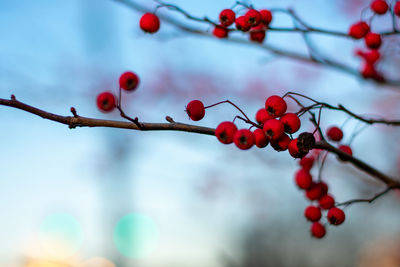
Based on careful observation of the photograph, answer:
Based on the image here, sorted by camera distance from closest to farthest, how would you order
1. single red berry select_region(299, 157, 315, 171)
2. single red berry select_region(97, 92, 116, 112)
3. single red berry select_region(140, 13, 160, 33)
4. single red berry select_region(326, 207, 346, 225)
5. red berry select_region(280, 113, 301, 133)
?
single red berry select_region(97, 92, 116, 112), red berry select_region(280, 113, 301, 133), single red berry select_region(326, 207, 346, 225), single red berry select_region(299, 157, 315, 171), single red berry select_region(140, 13, 160, 33)

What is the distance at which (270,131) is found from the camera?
1306 millimetres

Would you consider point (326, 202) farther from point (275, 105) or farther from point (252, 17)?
point (252, 17)

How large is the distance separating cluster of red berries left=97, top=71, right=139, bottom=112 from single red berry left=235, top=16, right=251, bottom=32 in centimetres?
98

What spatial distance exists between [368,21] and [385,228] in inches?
468

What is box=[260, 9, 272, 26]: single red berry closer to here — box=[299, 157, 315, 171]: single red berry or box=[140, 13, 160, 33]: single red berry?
box=[140, 13, 160, 33]: single red berry

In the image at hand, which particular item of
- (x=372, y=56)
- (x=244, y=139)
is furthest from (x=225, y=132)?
(x=372, y=56)

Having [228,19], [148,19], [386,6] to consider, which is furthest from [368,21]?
[148,19]

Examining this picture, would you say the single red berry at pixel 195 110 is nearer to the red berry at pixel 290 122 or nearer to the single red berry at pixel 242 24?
the red berry at pixel 290 122

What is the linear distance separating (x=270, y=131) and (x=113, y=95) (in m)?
0.62

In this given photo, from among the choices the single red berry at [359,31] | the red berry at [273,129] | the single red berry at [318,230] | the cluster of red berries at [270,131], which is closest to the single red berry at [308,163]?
the single red berry at [318,230]

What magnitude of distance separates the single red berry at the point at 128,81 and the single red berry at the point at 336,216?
1263 mm

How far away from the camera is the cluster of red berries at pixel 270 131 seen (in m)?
1.30

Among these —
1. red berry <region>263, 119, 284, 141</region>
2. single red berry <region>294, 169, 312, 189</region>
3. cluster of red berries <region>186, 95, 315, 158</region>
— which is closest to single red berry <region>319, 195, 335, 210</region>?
single red berry <region>294, 169, 312, 189</region>

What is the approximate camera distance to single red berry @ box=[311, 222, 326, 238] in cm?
209
